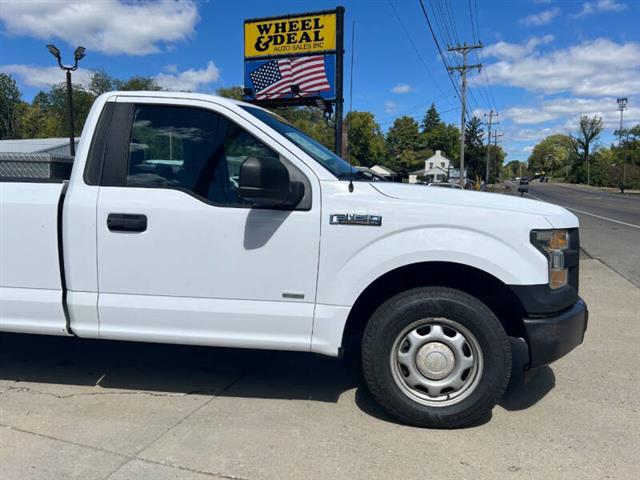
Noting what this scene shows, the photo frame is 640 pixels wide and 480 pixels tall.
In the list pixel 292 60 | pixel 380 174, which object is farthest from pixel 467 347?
pixel 292 60

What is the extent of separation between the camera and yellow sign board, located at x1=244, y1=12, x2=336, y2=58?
1344 centimetres

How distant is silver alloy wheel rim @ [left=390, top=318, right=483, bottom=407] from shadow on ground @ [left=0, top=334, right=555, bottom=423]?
370 mm

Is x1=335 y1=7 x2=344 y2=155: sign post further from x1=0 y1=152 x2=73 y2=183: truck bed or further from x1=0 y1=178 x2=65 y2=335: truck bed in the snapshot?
x1=0 y1=178 x2=65 y2=335: truck bed

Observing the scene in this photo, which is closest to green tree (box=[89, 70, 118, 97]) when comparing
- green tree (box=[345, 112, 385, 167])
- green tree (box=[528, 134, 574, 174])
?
green tree (box=[345, 112, 385, 167])

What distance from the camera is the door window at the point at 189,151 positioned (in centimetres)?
359

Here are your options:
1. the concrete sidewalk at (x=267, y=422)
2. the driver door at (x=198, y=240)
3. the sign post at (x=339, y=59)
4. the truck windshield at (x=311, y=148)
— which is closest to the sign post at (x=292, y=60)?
the sign post at (x=339, y=59)

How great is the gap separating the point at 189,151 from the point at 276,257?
96 cm

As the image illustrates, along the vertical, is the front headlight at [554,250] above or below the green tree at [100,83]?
below

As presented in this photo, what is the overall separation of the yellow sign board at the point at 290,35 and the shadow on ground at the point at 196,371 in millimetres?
10420

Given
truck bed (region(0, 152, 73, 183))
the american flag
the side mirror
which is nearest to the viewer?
the side mirror

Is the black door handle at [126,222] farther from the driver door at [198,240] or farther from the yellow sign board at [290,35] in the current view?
the yellow sign board at [290,35]

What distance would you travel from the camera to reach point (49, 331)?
148 inches

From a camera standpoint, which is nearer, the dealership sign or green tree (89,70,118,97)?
the dealership sign

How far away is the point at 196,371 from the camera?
4.47 metres
